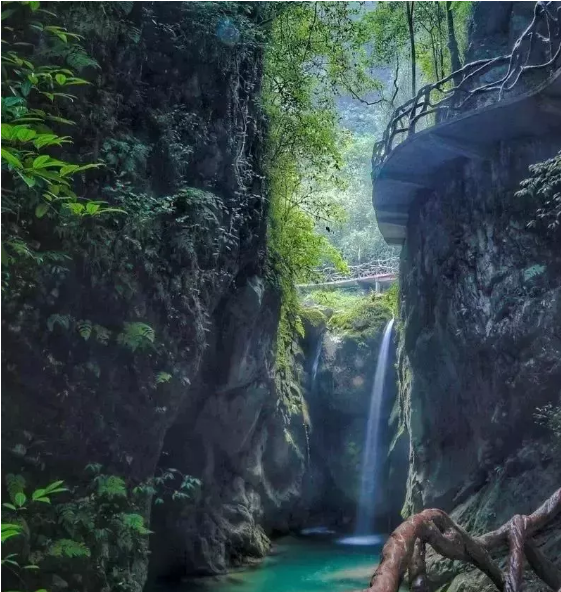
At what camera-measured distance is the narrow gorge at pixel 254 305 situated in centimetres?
584

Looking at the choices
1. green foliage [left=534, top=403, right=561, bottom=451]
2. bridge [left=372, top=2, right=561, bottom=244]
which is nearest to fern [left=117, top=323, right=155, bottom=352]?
green foliage [left=534, top=403, right=561, bottom=451]

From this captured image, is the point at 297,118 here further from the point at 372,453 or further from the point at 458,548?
the point at 458,548

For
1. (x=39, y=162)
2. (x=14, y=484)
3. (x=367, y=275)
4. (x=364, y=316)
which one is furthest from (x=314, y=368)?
(x=39, y=162)

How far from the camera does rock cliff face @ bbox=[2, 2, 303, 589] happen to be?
6373 millimetres

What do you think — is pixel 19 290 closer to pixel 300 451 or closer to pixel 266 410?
pixel 266 410

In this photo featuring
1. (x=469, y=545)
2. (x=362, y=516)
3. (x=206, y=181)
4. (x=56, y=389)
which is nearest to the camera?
(x=469, y=545)

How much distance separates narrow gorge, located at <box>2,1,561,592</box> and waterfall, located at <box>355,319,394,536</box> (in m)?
0.09

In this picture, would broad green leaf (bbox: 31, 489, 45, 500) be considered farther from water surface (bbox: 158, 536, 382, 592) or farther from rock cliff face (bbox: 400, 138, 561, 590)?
water surface (bbox: 158, 536, 382, 592)

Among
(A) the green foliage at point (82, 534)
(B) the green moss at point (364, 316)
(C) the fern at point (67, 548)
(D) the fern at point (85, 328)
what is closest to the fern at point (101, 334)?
(D) the fern at point (85, 328)

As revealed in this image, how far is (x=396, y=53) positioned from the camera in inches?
592

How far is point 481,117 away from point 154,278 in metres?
5.48

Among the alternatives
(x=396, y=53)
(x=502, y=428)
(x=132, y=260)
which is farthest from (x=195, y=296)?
(x=396, y=53)

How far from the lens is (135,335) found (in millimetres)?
6984

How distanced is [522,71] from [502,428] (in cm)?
535
